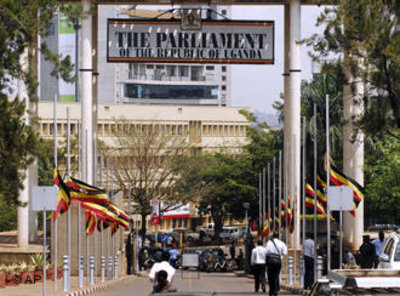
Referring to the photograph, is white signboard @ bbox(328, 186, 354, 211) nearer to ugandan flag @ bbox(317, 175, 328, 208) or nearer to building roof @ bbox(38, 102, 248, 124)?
ugandan flag @ bbox(317, 175, 328, 208)

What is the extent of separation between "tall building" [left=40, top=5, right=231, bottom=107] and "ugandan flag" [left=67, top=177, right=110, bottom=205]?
128058 mm

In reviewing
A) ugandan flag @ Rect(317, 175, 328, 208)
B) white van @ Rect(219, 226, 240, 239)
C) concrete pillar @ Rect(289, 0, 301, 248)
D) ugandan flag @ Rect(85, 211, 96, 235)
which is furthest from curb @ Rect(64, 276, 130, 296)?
white van @ Rect(219, 226, 240, 239)

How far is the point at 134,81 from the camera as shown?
18175 cm

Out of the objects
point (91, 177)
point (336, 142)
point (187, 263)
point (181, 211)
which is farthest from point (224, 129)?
point (187, 263)

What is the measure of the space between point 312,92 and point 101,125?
138 feet

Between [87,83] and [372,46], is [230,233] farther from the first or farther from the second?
[372,46]

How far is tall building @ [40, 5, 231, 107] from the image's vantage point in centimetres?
17012

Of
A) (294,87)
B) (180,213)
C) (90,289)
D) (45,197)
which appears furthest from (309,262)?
(180,213)

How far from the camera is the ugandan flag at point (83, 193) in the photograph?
117 ft

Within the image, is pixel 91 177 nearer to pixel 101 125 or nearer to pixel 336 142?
pixel 336 142

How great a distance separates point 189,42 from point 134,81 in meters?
134

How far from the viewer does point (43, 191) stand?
2825cm

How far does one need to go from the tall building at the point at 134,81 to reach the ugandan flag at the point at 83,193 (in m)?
128

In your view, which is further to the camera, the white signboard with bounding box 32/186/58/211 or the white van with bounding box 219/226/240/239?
the white van with bounding box 219/226/240/239
